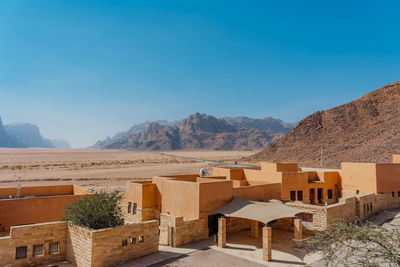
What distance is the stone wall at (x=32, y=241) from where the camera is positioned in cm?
1305

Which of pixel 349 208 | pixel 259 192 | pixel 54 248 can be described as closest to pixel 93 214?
pixel 54 248

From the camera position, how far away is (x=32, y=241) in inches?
535

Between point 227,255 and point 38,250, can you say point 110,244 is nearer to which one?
point 38,250

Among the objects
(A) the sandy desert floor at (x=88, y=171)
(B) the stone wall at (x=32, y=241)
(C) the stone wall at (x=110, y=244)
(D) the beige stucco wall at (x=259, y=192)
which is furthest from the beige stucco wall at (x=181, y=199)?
(A) the sandy desert floor at (x=88, y=171)

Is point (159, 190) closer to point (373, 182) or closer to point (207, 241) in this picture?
point (207, 241)

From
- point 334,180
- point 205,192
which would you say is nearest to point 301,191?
point 334,180

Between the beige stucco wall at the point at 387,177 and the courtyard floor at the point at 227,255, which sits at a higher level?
the beige stucco wall at the point at 387,177

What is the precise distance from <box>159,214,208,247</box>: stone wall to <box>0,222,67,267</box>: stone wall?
18.2 ft

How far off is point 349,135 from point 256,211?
188 ft

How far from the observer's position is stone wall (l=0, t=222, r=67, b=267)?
13.1 meters

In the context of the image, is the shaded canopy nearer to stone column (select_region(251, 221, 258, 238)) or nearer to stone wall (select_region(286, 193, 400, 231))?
stone column (select_region(251, 221, 258, 238))

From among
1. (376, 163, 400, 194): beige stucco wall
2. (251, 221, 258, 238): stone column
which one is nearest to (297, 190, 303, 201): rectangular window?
(376, 163, 400, 194): beige stucco wall

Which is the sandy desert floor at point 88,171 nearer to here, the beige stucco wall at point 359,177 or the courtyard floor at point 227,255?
the courtyard floor at point 227,255

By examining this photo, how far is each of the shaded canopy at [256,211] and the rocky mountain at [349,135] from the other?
39.8 meters
